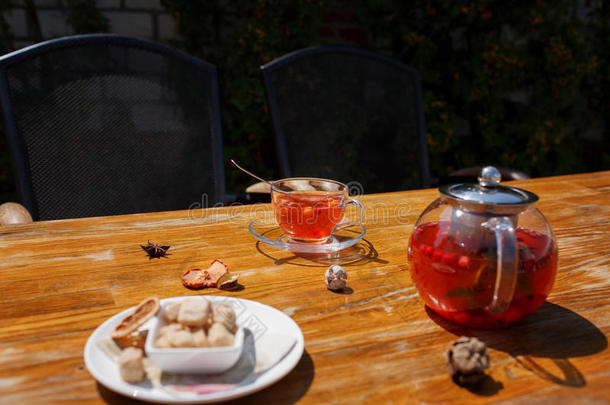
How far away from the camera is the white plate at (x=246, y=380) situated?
0.41 m

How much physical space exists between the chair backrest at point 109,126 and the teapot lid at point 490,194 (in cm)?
100

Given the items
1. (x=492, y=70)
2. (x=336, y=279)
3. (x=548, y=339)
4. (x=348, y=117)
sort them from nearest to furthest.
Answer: (x=548, y=339) → (x=336, y=279) → (x=348, y=117) → (x=492, y=70)

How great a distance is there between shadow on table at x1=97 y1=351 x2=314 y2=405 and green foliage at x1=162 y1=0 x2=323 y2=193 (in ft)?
6.94

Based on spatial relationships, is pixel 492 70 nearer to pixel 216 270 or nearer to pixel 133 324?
pixel 216 270

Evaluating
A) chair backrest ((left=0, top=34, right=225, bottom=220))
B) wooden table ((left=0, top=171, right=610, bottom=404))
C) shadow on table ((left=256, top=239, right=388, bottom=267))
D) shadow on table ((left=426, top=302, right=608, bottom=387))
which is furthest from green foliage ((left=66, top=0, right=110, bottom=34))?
shadow on table ((left=426, top=302, right=608, bottom=387))

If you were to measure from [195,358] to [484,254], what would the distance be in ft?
0.99

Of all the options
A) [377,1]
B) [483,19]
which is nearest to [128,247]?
A: [377,1]

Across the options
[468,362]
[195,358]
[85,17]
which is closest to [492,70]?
[85,17]

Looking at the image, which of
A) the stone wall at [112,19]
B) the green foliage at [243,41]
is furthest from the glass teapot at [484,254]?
the stone wall at [112,19]

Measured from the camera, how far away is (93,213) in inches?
51.4

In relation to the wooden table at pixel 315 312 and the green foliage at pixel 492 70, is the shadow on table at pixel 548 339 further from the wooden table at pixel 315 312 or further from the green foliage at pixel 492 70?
the green foliage at pixel 492 70

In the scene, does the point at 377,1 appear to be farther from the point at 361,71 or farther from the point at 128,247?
the point at 128,247

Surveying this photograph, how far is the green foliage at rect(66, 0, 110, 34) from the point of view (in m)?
2.35

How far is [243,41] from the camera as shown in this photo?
2.45 metres
